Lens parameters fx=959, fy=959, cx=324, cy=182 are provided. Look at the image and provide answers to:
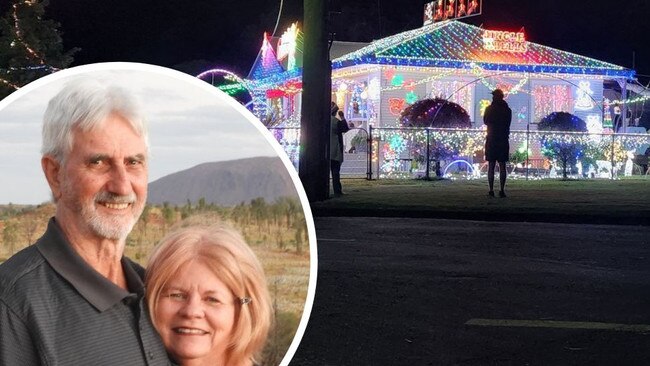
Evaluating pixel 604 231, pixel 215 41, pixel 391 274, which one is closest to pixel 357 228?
pixel 604 231

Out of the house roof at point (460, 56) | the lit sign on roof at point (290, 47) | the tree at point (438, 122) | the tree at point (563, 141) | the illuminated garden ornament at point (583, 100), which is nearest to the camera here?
the tree at point (438, 122)

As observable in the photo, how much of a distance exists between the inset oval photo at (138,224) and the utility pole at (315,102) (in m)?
13.4

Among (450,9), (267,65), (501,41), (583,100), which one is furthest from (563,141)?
(267,65)

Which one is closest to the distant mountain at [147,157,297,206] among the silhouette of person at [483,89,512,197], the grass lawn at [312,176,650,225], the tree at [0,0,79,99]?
the grass lawn at [312,176,650,225]

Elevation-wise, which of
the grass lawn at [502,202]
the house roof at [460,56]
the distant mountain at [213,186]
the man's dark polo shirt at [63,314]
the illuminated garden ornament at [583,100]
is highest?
the house roof at [460,56]

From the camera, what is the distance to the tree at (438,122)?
2261 cm

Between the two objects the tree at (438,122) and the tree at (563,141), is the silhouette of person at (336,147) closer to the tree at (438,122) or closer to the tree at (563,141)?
the tree at (438,122)

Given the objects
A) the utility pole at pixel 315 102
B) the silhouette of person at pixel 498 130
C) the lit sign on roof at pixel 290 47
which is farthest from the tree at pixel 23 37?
the silhouette of person at pixel 498 130

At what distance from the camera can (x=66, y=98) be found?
1.71 m

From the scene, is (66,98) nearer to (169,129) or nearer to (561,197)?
(169,129)

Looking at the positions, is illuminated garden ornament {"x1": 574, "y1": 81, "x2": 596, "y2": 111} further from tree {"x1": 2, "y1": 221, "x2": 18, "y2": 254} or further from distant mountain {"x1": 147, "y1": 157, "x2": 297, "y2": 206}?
tree {"x1": 2, "y1": 221, "x2": 18, "y2": 254}

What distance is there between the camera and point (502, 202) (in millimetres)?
14812

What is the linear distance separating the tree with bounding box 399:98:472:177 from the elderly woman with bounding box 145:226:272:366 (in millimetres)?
20867

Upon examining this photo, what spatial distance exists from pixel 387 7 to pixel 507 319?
193ft
